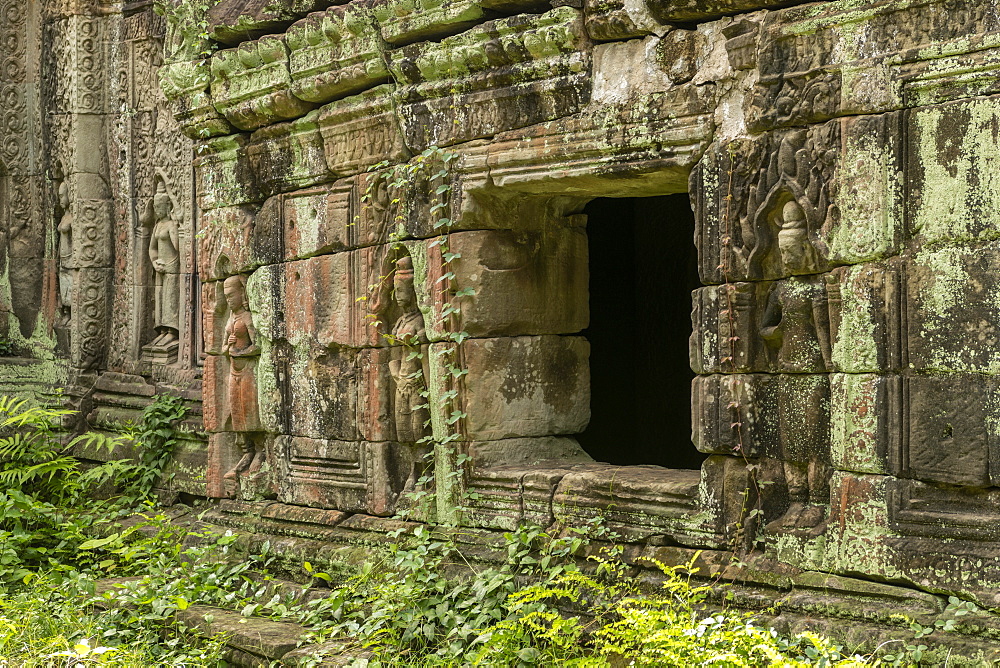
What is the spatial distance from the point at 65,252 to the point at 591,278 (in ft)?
14.2

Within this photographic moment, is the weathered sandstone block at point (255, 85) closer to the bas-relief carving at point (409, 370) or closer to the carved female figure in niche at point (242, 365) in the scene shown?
the carved female figure in niche at point (242, 365)

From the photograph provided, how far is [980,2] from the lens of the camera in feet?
12.8

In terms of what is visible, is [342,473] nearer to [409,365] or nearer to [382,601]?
[409,365]

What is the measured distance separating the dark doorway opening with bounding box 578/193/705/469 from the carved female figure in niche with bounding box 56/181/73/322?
13.8 ft

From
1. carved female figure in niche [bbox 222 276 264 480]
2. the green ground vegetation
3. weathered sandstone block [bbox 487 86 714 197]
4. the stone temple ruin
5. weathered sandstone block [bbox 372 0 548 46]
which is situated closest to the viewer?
the stone temple ruin

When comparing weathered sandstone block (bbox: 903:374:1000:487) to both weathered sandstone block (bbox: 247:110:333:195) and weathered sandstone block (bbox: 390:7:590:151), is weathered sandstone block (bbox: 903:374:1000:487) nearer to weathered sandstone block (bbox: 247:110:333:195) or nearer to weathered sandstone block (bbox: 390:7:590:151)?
weathered sandstone block (bbox: 390:7:590:151)

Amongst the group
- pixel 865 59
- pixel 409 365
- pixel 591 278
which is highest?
pixel 865 59

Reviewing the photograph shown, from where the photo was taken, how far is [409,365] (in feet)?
19.0

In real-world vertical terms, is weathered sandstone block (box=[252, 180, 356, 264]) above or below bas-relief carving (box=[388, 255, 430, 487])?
above

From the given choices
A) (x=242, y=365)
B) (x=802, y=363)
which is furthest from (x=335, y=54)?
(x=802, y=363)

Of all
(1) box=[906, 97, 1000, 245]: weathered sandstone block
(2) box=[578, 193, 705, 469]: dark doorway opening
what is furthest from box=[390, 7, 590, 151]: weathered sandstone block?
(2) box=[578, 193, 705, 469]: dark doorway opening

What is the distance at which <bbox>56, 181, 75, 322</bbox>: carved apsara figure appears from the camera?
9.12 m

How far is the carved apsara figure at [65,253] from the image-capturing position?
9.12 m

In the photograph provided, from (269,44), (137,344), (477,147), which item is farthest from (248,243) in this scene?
(137,344)
